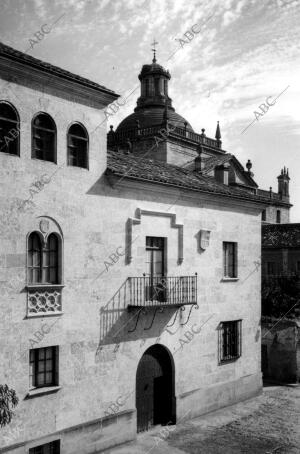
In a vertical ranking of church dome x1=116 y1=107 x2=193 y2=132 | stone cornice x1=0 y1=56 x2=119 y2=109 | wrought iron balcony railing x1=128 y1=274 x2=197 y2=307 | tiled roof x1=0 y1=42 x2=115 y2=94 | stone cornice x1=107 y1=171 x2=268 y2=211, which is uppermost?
church dome x1=116 y1=107 x2=193 y2=132

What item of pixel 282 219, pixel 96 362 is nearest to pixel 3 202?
pixel 96 362

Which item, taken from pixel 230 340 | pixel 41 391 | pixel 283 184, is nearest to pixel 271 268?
pixel 230 340

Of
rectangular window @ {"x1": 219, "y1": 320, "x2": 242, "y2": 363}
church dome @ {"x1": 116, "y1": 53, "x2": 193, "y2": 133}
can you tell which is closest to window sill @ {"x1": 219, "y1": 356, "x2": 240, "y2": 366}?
rectangular window @ {"x1": 219, "y1": 320, "x2": 242, "y2": 363}

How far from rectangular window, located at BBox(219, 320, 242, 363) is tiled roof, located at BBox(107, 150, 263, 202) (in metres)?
5.33

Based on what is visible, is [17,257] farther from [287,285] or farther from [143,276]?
[287,285]

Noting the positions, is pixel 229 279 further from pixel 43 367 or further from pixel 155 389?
pixel 43 367

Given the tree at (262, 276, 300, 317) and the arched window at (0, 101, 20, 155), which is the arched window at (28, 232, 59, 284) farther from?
the tree at (262, 276, 300, 317)

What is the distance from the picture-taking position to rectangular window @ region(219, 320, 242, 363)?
19.5 meters

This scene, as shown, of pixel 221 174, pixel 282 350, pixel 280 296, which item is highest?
pixel 221 174

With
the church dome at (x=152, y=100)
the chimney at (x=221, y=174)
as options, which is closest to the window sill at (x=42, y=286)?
the chimney at (x=221, y=174)

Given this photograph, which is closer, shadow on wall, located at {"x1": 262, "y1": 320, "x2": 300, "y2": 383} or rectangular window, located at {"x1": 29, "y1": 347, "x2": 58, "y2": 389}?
rectangular window, located at {"x1": 29, "y1": 347, "x2": 58, "y2": 389}

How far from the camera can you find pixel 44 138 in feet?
45.3

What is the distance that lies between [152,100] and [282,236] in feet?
72.8

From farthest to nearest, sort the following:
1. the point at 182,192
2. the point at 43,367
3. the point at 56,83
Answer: the point at 182,192 < the point at 56,83 < the point at 43,367
